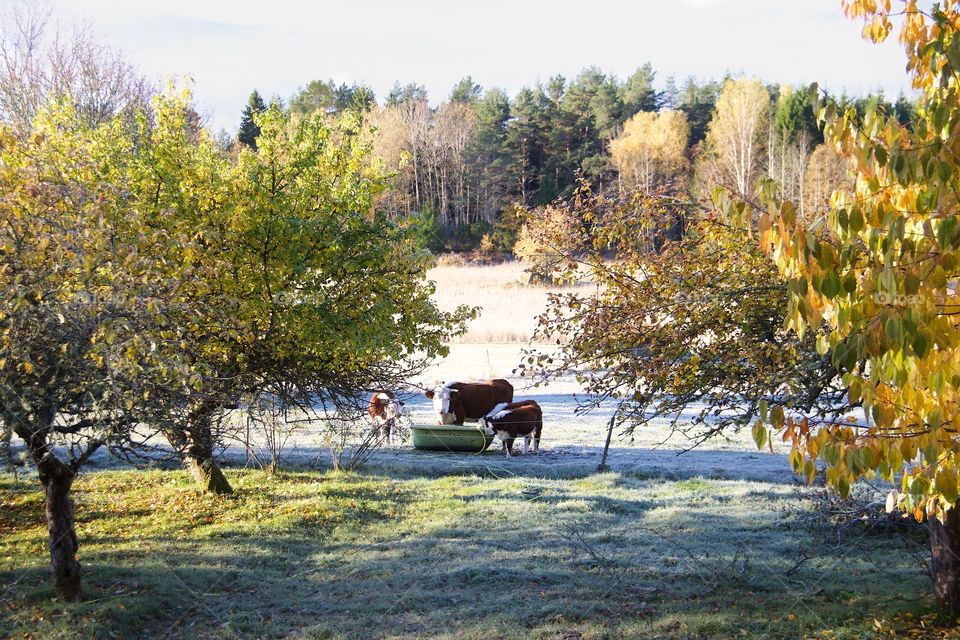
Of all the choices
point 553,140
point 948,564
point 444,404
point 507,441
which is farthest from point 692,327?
point 553,140

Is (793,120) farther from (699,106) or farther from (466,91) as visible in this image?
(466,91)

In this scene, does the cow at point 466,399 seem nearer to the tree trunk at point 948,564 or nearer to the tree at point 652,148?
the tree trunk at point 948,564

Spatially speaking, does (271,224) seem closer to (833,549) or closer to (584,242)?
(584,242)

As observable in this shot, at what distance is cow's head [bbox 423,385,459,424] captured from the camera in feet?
61.5

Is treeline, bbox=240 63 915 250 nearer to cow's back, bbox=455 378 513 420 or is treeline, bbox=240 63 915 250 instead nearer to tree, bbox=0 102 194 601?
cow's back, bbox=455 378 513 420

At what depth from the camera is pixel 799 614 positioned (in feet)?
24.0

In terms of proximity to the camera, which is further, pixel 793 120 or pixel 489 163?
pixel 489 163

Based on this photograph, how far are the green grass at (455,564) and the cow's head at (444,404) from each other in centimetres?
493

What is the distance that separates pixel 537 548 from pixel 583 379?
2.96 m

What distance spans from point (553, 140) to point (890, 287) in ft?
192

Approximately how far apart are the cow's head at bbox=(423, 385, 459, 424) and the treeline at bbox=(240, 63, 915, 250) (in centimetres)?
2892

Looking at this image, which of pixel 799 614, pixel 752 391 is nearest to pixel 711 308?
pixel 752 391

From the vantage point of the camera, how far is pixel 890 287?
315 cm

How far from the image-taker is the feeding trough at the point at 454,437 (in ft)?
57.5
